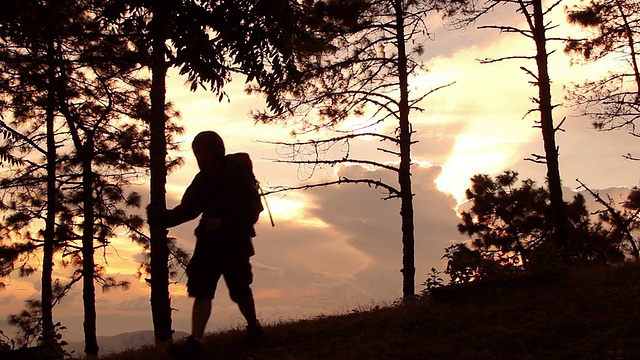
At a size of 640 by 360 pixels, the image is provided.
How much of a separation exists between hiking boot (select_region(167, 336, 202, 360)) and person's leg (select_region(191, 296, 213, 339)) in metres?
0.09

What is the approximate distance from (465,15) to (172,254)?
974 cm

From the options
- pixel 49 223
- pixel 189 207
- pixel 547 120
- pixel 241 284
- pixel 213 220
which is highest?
pixel 547 120

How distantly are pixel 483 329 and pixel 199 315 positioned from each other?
9.62 ft

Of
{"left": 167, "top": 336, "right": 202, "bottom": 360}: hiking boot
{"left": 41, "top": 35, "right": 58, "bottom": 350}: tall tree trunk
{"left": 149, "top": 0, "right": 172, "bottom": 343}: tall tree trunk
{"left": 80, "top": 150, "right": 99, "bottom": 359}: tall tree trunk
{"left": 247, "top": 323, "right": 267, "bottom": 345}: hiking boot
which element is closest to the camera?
{"left": 167, "top": 336, "right": 202, "bottom": 360}: hiking boot

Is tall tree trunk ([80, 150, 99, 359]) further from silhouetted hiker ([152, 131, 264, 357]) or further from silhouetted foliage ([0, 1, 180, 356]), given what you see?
silhouetted hiker ([152, 131, 264, 357])

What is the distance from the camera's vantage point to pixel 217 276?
555cm

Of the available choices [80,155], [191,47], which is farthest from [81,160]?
[191,47]

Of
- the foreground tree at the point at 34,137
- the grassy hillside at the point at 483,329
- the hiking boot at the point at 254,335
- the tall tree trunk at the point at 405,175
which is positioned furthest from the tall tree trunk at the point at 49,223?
the hiking boot at the point at 254,335

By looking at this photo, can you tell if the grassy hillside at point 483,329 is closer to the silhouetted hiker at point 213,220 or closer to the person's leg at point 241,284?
the person's leg at point 241,284

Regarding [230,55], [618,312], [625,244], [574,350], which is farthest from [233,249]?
[625,244]

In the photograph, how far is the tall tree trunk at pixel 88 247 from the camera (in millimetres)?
15750

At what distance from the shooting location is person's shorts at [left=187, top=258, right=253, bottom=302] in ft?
18.0

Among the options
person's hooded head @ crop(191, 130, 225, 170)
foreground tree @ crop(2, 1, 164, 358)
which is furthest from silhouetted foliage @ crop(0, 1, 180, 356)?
person's hooded head @ crop(191, 130, 225, 170)

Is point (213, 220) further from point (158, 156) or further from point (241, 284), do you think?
point (158, 156)
